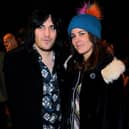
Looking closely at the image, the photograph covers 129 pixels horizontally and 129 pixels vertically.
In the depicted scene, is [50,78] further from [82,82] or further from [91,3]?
[91,3]

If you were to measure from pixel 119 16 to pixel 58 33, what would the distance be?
308 inches

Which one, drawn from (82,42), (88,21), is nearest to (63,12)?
(88,21)

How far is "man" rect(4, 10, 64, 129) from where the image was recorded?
431 centimetres

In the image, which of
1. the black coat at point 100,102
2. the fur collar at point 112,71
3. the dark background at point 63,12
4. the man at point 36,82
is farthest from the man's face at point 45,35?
the dark background at point 63,12

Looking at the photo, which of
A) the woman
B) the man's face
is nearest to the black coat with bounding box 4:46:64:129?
the man's face

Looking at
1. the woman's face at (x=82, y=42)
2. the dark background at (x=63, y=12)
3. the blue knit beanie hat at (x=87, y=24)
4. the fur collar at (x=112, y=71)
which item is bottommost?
the dark background at (x=63, y=12)

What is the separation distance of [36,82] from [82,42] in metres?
0.62

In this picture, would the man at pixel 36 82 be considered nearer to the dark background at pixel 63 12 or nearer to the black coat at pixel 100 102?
the black coat at pixel 100 102

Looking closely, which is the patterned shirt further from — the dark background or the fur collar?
the dark background

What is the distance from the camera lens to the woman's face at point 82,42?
427cm

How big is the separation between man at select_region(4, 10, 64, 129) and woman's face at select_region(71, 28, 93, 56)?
0.87ft

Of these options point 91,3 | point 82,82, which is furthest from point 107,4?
point 82,82

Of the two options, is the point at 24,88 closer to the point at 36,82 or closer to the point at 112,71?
the point at 36,82

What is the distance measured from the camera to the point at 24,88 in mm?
4312
